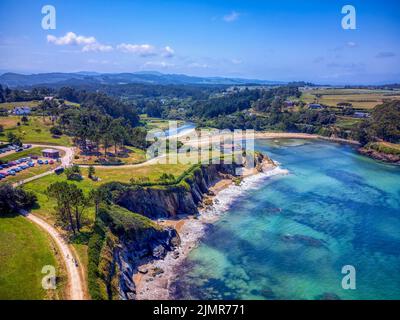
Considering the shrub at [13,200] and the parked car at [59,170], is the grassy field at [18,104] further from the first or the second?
the shrub at [13,200]

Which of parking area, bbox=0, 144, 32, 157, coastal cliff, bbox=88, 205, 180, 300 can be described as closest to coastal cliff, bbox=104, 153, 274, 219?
coastal cliff, bbox=88, 205, 180, 300

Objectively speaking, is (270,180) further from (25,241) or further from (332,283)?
(25,241)

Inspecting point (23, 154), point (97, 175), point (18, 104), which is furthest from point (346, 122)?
point (18, 104)

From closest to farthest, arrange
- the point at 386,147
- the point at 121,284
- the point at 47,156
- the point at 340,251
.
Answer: the point at 121,284 < the point at 340,251 < the point at 47,156 < the point at 386,147

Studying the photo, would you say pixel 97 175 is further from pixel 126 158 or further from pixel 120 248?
pixel 120 248

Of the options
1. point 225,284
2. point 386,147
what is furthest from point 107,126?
point 386,147

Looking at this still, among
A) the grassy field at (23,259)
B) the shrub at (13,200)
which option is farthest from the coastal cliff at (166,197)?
the grassy field at (23,259)
